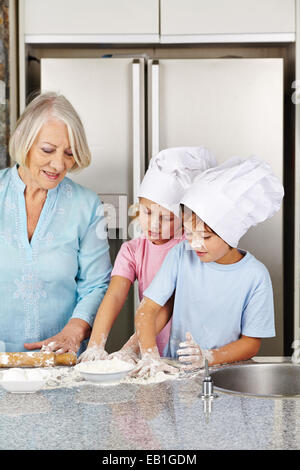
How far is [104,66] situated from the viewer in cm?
250

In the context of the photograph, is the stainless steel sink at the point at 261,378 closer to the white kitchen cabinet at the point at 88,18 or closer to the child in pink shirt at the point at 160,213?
the child in pink shirt at the point at 160,213

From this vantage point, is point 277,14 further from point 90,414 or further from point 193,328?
point 90,414

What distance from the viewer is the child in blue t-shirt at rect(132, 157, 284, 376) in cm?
151

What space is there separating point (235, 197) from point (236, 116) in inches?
43.9

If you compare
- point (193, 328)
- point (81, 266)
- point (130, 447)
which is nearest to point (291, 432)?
point (130, 447)

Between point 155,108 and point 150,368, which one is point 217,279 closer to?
point 150,368

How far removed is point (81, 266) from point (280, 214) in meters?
1.00

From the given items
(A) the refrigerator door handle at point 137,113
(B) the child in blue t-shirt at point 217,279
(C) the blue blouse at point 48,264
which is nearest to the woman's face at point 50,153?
(C) the blue blouse at point 48,264

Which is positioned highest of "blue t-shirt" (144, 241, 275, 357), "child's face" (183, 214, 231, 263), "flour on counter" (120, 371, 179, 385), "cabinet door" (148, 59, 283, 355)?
"cabinet door" (148, 59, 283, 355)

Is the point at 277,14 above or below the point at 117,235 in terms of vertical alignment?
above

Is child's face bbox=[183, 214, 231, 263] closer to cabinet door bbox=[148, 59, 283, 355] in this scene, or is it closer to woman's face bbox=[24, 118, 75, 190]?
woman's face bbox=[24, 118, 75, 190]

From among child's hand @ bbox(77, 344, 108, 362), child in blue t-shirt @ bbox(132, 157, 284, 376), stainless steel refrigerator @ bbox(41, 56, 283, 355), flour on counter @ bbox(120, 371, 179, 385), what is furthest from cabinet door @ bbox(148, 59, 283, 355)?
flour on counter @ bbox(120, 371, 179, 385)

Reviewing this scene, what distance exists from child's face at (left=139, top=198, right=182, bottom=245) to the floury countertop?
1.70ft

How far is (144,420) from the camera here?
3.47 feet
